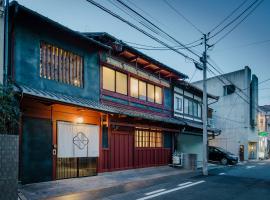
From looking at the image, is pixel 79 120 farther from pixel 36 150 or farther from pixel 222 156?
pixel 222 156

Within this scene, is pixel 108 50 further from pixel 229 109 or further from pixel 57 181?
pixel 229 109

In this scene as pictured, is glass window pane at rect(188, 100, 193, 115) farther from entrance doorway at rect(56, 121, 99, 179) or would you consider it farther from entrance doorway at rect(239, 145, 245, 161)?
entrance doorway at rect(56, 121, 99, 179)

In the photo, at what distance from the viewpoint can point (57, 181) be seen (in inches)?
489

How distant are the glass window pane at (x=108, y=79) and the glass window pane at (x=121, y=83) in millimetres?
437

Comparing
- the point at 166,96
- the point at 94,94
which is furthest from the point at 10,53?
the point at 166,96

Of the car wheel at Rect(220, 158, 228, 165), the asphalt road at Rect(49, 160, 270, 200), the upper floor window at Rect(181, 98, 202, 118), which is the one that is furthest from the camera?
the car wheel at Rect(220, 158, 228, 165)

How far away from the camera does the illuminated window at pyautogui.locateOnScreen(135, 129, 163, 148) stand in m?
19.3

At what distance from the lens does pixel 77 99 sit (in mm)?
13422

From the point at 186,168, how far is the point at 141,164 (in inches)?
144

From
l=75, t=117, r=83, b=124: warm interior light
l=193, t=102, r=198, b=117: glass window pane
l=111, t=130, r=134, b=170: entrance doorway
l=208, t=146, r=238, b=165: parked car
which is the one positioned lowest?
l=208, t=146, r=238, b=165: parked car

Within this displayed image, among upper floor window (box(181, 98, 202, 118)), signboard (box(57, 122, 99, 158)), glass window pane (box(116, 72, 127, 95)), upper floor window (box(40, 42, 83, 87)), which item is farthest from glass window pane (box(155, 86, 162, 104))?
upper floor window (box(40, 42, 83, 87))

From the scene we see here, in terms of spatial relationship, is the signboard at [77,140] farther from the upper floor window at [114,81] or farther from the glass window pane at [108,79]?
the upper floor window at [114,81]

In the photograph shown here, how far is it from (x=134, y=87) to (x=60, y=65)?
682cm

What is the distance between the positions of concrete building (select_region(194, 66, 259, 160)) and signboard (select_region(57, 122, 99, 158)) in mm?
26854
